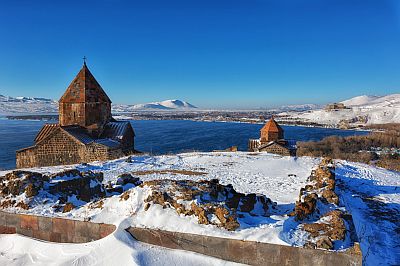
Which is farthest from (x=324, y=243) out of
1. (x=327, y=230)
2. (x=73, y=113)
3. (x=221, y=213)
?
(x=73, y=113)

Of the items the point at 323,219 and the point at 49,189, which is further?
the point at 49,189

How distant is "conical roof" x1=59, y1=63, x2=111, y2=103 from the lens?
51.7ft

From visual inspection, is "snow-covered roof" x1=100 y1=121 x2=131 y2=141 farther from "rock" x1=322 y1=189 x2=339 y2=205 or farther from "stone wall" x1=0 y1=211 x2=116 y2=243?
"rock" x1=322 y1=189 x2=339 y2=205

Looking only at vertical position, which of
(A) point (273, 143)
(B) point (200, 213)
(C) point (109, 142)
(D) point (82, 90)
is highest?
(D) point (82, 90)

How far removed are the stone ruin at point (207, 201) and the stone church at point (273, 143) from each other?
17.5 metres

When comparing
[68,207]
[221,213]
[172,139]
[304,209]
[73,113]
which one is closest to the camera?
[221,213]

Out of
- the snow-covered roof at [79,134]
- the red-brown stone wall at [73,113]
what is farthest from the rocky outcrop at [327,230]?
the red-brown stone wall at [73,113]

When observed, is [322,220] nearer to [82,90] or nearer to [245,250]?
[245,250]

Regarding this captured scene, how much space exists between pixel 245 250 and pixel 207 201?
920 mm

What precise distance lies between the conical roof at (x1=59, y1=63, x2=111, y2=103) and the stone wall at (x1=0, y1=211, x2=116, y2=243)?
11.9m

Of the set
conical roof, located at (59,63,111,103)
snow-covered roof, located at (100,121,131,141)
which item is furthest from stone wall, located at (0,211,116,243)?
conical roof, located at (59,63,111,103)

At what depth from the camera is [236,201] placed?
184 inches

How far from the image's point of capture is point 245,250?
135 inches

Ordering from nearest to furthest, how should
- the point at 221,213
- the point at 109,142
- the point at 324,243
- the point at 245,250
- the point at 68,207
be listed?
1. the point at 324,243
2. the point at 245,250
3. the point at 221,213
4. the point at 68,207
5. the point at 109,142
